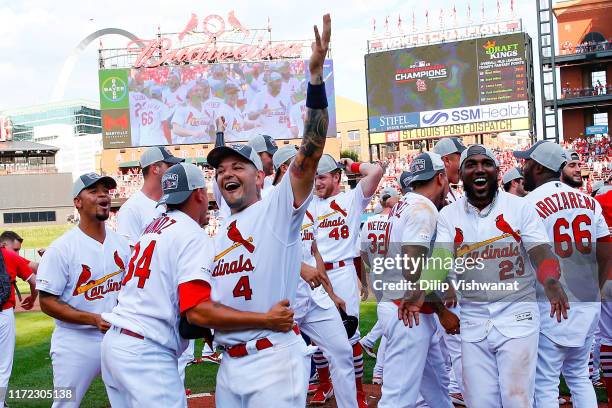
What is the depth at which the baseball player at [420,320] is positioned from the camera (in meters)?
4.75

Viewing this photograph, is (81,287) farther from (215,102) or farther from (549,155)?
(215,102)

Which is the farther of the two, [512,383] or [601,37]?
[601,37]

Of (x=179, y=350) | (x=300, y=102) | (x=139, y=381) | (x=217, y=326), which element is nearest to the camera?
(x=217, y=326)

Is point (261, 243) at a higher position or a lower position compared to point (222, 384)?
higher

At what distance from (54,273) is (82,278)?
0.63ft

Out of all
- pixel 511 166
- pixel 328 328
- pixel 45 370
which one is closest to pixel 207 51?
pixel 511 166

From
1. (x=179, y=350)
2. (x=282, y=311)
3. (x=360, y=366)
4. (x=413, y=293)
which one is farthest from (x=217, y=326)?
(x=360, y=366)

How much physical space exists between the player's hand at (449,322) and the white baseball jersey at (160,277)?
1.91 meters

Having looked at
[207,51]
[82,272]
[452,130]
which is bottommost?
[82,272]

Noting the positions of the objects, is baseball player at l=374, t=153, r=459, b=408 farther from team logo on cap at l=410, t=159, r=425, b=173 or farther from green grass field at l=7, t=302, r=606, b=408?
green grass field at l=7, t=302, r=606, b=408

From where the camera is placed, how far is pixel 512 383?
13.6 ft

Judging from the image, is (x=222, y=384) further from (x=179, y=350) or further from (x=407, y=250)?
(x=407, y=250)

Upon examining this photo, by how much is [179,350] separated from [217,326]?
63 centimetres

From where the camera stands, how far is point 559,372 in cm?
479
